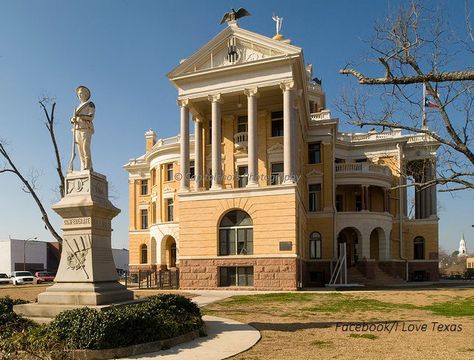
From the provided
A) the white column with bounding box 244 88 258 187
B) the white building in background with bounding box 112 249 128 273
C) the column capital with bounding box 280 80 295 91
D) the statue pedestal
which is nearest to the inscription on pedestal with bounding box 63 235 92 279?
the statue pedestal

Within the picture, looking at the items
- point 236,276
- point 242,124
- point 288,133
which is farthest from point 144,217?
point 288,133

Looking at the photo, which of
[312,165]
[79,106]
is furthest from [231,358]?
[312,165]

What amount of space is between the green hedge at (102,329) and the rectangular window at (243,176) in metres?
23.2

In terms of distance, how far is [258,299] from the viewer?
2133 cm

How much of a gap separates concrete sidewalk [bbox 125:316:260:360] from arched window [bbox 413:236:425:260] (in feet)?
109

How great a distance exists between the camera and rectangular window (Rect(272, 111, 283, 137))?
33.4 meters

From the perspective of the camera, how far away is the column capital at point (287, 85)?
1157 inches

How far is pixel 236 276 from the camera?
97.0 ft

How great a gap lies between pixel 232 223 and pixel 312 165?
1069cm

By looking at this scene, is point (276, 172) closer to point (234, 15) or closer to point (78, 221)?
point (234, 15)

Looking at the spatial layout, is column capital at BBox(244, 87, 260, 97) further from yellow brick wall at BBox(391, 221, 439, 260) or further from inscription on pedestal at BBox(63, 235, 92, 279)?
→ inscription on pedestal at BBox(63, 235, 92, 279)

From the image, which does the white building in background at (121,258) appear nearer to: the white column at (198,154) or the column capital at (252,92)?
the white column at (198,154)

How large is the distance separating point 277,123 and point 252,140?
4390 millimetres

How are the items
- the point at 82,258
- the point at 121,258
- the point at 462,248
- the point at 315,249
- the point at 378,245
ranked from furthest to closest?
the point at 462,248
the point at 121,258
the point at 378,245
the point at 315,249
the point at 82,258
